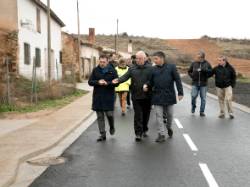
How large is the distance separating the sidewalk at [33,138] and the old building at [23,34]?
7.04m

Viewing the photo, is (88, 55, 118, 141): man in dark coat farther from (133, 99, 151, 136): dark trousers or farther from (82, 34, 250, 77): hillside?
(82, 34, 250, 77): hillside

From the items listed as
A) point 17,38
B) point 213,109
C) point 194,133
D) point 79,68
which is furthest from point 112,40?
point 194,133

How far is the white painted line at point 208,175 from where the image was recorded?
706 cm

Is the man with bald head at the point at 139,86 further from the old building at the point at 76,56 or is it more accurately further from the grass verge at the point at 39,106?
the old building at the point at 76,56

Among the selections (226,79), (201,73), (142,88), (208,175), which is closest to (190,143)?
(142,88)

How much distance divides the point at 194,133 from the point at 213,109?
6.49m

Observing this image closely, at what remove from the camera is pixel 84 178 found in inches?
295

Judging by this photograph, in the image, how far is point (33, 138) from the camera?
11031 millimetres

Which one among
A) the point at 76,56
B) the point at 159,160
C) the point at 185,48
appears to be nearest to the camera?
the point at 159,160

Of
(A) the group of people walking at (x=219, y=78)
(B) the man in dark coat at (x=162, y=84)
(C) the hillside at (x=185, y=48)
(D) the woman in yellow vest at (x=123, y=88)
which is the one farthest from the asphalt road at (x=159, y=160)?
(C) the hillside at (x=185, y=48)

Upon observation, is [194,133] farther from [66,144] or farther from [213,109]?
[213,109]

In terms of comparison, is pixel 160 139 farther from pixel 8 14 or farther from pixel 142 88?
pixel 8 14

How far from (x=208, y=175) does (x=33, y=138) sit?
4.69 metres

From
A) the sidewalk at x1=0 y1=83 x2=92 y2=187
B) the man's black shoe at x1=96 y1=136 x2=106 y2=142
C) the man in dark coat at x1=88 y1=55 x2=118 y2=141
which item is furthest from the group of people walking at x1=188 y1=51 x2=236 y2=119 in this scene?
the man's black shoe at x1=96 y1=136 x2=106 y2=142
